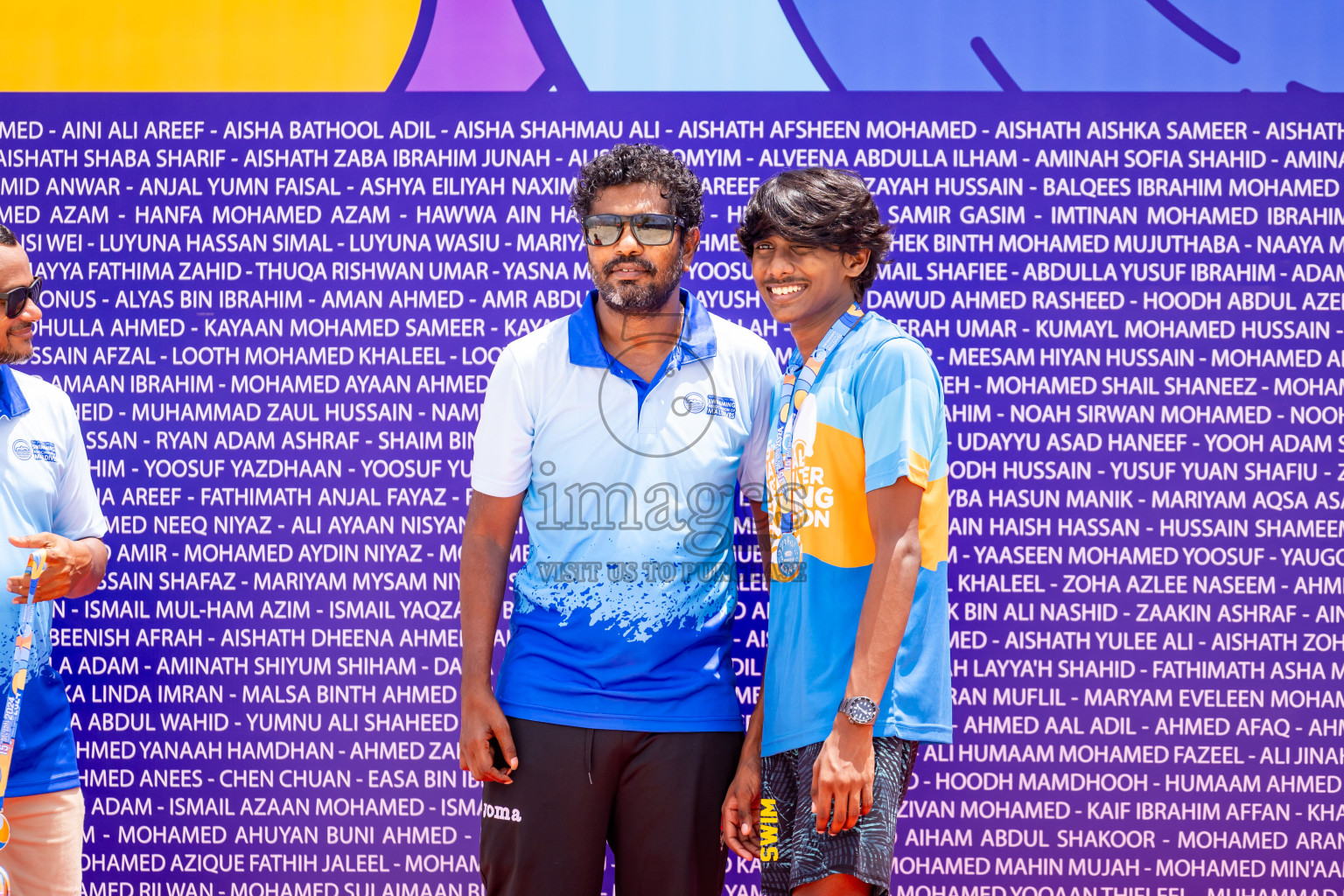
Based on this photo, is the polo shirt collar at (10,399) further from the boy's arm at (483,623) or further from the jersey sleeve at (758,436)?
the jersey sleeve at (758,436)

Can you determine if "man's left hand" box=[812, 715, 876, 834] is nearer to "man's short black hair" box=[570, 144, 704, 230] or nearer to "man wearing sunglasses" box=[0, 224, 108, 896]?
"man's short black hair" box=[570, 144, 704, 230]

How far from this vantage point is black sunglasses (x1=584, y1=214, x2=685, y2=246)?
2107 millimetres

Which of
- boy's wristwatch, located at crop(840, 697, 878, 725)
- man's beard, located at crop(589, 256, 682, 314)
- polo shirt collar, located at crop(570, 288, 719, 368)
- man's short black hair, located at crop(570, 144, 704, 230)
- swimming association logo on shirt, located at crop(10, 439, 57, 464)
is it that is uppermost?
man's short black hair, located at crop(570, 144, 704, 230)

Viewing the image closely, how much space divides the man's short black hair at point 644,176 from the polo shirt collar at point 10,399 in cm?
139

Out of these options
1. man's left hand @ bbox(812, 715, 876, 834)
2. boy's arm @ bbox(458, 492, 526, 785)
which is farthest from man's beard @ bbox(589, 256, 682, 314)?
man's left hand @ bbox(812, 715, 876, 834)

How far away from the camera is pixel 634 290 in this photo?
210 cm

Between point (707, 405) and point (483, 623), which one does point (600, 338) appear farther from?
point (483, 623)

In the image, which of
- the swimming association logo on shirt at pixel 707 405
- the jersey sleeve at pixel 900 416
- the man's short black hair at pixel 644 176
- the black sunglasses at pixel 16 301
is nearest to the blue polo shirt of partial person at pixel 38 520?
the black sunglasses at pixel 16 301

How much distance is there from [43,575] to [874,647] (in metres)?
1.82

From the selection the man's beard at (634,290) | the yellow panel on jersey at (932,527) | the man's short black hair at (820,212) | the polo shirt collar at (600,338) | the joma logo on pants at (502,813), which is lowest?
the joma logo on pants at (502,813)

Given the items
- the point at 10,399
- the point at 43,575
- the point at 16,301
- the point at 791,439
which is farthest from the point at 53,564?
the point at 791,439

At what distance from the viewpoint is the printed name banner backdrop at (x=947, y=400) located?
2.74 m

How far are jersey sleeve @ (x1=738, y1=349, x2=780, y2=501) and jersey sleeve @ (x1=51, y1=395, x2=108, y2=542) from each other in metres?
1.62

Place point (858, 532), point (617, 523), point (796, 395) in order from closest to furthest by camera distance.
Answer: point (858, 532) < point (796, 395) < point (617, 523)
